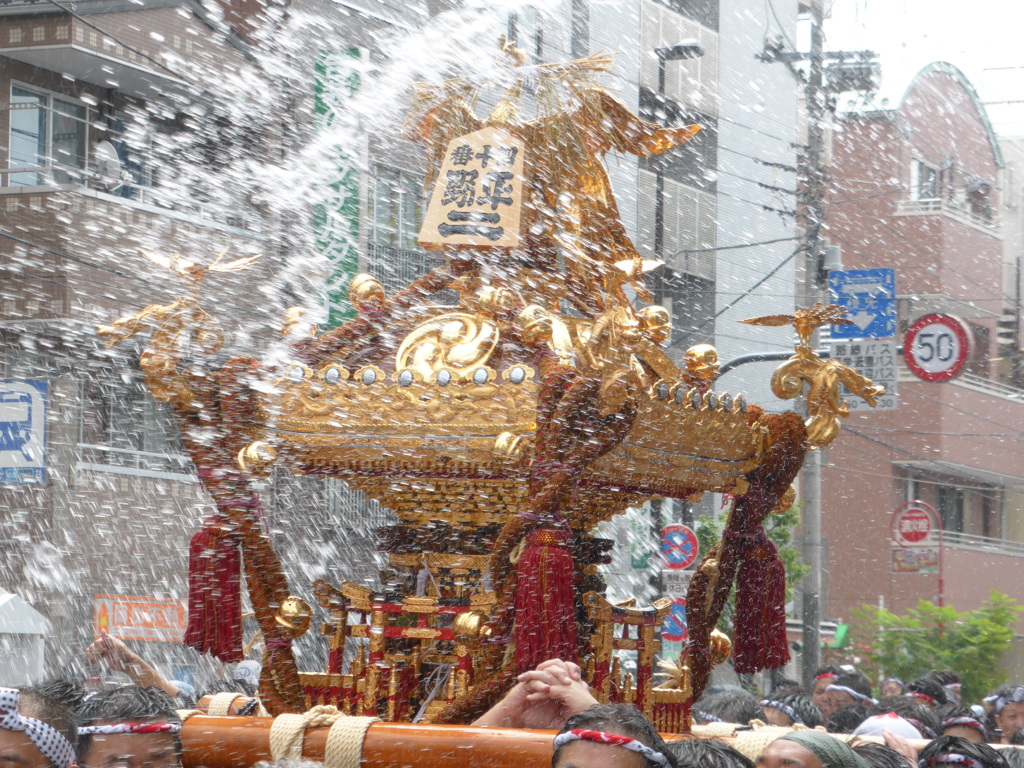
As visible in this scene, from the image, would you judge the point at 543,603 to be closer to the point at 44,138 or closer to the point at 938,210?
the point at 44,138

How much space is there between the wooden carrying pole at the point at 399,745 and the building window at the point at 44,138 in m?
8.47

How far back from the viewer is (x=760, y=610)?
188 inches

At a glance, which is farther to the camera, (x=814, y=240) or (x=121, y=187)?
(x=814, y=240)

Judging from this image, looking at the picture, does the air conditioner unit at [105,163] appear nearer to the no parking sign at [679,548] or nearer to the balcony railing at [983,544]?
the no parking sign at [679,548]

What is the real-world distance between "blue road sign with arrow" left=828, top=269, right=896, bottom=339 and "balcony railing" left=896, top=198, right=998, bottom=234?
8.02 metres

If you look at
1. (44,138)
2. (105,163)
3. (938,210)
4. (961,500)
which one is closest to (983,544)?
(961,500)

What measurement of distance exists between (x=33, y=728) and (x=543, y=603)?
151 cm

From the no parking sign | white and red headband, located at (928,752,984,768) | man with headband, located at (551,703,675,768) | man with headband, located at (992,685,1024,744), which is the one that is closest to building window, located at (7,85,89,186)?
the no parking sign

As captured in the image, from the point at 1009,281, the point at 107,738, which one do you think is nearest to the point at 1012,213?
the point at 1009,281

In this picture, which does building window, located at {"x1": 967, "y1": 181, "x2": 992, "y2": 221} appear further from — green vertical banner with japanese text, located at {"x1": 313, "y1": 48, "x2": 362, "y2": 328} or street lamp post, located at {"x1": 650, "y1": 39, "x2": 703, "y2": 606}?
green vertical banner with japanese text, located at {"x1": 313, "y1": 48, "x2": 362, "y2": 328}

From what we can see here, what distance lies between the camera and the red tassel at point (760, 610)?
4.79 m

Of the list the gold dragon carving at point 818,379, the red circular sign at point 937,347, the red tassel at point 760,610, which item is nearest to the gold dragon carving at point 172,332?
the gold dragon carving at point 818,379

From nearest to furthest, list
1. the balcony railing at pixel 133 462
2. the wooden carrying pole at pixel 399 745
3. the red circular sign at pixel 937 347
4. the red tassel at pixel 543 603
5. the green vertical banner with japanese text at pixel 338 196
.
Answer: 1. the wooden carrying pole at pixel 399 745
2. the red tassel at pixel 543 603
3. the green vertical banner with japanese text at pixel 338 196
4. the balcony railing at pixel 133 462
5. the red circular sign at pixel 937 347

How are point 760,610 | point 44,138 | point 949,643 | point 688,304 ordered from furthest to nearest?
1. point 949,643
2. point 688,304
3. point 44,138
4. point 760,610
